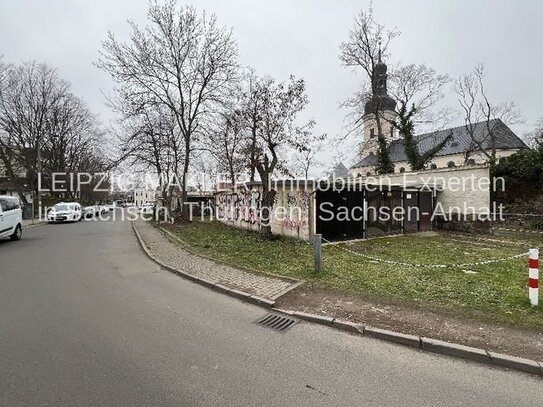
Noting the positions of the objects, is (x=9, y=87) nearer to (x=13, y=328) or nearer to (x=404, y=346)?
(x=13, y=328)

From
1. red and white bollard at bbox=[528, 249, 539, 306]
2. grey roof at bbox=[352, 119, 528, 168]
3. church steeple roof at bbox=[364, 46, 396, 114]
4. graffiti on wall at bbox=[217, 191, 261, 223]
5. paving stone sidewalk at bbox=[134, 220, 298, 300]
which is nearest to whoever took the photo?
red and white bollard at bbox=[528, 249, 539, 306]

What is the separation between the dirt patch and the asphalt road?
422 mm

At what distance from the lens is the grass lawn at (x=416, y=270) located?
18.7 ft

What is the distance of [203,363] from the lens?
372cm

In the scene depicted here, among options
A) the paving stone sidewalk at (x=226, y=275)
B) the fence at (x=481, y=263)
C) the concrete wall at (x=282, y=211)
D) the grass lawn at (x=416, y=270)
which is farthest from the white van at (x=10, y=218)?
the fence at (x=481, y=263)

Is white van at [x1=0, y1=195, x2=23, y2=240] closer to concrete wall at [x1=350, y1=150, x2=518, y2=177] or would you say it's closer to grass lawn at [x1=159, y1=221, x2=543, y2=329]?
grass lawn at [x1=159, y1=221, x2=543, y2=329]

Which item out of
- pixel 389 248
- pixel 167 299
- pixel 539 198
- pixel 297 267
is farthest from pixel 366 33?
pixel 167 299

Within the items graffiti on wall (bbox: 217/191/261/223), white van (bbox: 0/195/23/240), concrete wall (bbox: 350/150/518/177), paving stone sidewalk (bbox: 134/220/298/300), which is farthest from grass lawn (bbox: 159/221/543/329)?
concrete wall (bbox: 350/150/518/177)

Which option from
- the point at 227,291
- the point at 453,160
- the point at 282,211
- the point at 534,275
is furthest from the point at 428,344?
the point at 453,160

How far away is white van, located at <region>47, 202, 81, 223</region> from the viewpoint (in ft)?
89.6

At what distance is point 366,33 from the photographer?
30.4 meters

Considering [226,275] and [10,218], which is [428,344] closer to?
[226,275]

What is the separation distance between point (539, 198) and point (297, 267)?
17839mm

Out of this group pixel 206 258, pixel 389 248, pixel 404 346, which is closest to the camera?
pixel 404 346
